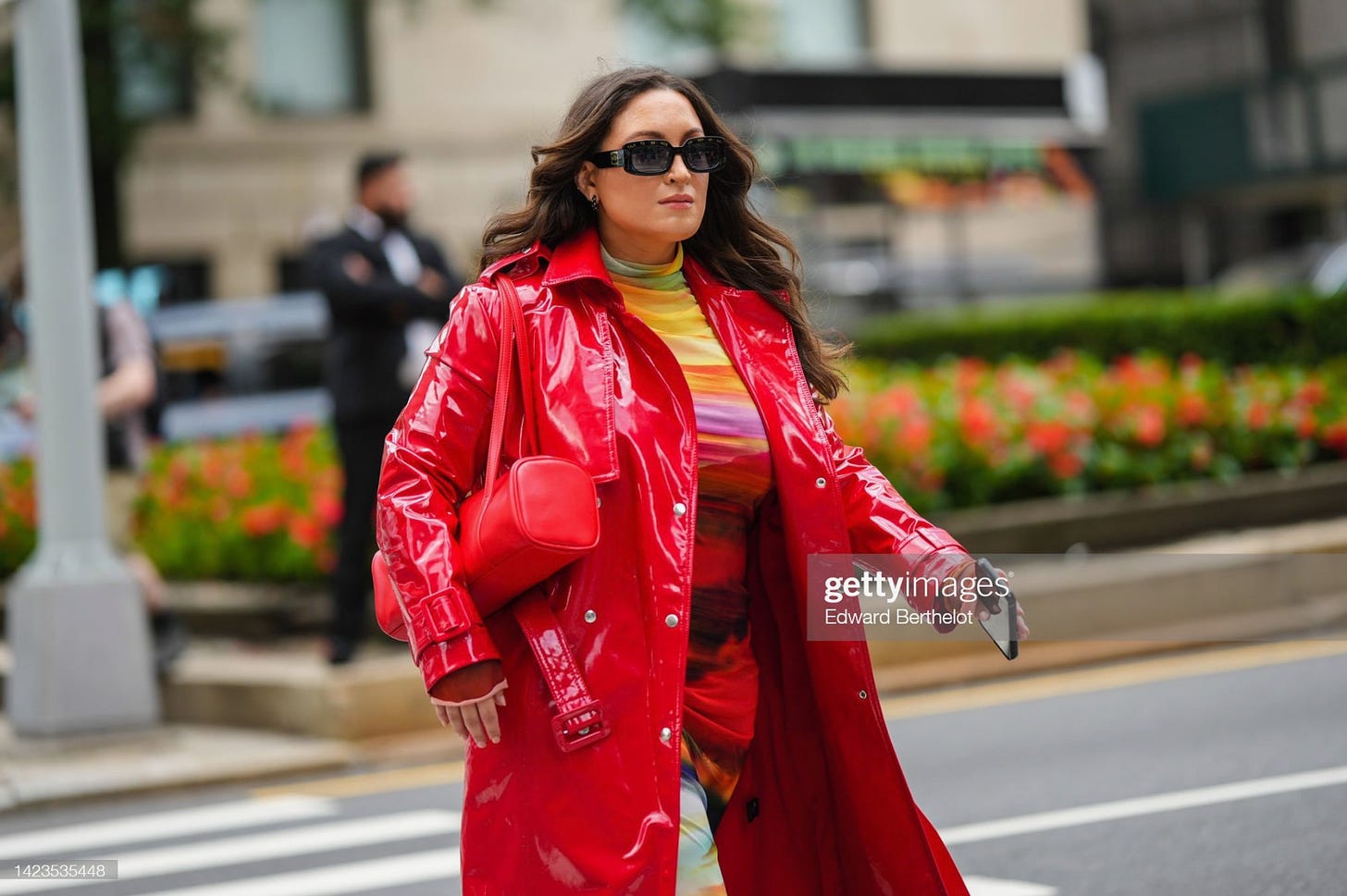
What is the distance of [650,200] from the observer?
3521 millimetres

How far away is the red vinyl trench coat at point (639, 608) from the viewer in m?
3.23

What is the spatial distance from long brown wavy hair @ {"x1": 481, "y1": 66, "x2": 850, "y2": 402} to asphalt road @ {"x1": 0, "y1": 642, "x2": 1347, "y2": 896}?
2.17m

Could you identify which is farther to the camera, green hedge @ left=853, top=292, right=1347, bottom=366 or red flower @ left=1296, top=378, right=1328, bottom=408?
green hedge @ left=853, top=292, right=1347, bottom=366

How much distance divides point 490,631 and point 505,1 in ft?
76.9

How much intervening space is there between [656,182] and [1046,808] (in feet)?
11.2

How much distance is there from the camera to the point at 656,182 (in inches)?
138

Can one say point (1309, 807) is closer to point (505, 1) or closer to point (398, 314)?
point (398, 314)

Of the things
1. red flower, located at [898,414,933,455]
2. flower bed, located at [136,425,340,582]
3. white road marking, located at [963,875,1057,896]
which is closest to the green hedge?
red flower, located at [898,414,933,455]

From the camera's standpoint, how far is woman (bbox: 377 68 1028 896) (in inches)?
127

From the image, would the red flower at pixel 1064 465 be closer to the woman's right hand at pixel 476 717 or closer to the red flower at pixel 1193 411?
the red flower at pixel 1193 411

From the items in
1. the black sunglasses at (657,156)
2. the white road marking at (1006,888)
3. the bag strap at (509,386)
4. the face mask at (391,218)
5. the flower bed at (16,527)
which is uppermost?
the black sunglasses at (657,156)

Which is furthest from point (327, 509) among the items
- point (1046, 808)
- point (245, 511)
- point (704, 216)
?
point (704, 216)

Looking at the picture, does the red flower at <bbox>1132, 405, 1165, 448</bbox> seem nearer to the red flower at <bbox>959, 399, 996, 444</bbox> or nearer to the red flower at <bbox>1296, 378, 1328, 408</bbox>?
the red flower at <bbox>959, 399, 996, 444</bbox>

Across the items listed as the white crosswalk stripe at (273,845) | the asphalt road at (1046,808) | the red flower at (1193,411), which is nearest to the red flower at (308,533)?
the asphalt road at (1046,808)
